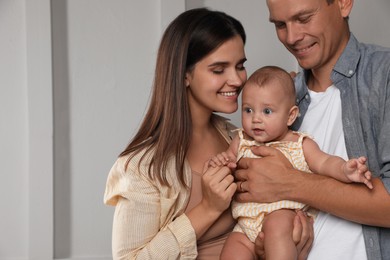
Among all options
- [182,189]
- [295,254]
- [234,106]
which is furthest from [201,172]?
[295,254]

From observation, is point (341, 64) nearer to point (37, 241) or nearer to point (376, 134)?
point (376, 134)

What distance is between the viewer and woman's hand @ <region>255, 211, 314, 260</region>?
225cm

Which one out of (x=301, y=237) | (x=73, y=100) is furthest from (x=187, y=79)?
(x=73, y=100)

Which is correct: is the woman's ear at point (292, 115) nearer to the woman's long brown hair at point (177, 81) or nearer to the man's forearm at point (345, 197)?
the man's forearm at point (345, 197)

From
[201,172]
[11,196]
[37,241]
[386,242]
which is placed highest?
[201,172]

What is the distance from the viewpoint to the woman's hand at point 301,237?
225 centimetres

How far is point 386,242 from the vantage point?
2289 millimetres

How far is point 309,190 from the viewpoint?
7.26ft

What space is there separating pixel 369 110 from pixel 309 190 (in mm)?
376

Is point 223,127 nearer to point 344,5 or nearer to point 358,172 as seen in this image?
point 344,5

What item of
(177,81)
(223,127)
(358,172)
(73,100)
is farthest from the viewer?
(73,100)

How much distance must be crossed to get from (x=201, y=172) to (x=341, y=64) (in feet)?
2.27

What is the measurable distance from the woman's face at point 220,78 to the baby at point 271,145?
128 mm

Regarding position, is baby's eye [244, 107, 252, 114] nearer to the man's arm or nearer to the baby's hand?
the man's arm
